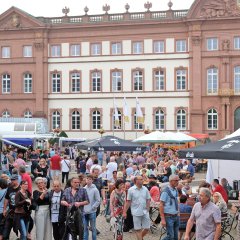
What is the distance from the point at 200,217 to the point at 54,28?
162 ft

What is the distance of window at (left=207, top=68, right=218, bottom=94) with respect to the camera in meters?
53.2

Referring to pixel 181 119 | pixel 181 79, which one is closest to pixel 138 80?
pixel 181 79

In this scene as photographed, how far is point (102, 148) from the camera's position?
2444 cm

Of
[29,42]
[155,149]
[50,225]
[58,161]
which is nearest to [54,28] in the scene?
[29,42]

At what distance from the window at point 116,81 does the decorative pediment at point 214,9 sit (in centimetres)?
869

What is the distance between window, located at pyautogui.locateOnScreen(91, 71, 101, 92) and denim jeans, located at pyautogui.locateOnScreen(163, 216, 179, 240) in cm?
4566

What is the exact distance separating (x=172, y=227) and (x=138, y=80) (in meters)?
44.8

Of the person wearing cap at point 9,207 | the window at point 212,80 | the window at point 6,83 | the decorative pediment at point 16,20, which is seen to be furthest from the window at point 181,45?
the person wearing cap at point 9,207

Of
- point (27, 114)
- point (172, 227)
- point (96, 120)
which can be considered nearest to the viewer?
point (172, 227)

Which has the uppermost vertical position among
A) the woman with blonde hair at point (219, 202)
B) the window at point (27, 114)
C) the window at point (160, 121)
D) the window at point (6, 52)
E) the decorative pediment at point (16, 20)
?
the decorative pediment at point (16, 20)

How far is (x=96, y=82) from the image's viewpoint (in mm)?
56688

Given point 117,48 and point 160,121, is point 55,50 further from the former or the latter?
point 160,121

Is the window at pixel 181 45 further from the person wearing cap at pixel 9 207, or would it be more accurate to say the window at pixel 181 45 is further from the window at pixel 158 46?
the person wearing cap at pixel 9 207

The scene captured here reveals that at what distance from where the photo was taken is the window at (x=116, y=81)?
5603 centimetres
